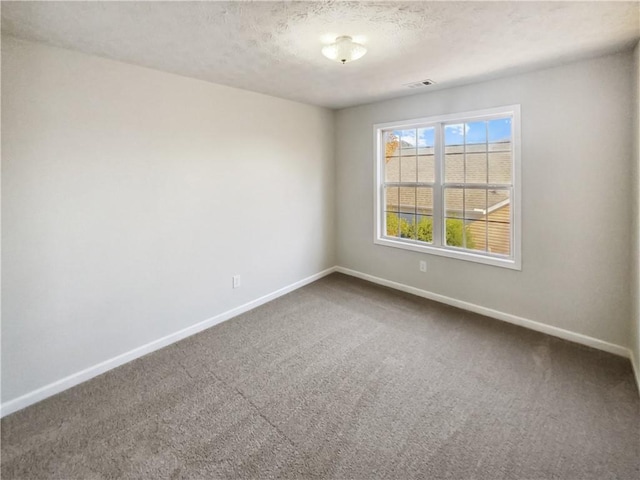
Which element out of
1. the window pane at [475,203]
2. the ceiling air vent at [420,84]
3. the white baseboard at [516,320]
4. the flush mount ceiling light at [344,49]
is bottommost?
the white baseboard at [516,320]

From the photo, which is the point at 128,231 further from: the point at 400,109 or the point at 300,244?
the point at 400,109

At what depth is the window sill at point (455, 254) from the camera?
3200 millimetres

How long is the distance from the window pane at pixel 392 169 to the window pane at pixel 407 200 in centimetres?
18

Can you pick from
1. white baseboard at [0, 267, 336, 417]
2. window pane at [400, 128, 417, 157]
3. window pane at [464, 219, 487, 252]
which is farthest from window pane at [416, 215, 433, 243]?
white baseboard at [0, 267, 336, 417]

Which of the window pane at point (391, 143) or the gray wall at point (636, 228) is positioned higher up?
the window pane at point (391, 143)

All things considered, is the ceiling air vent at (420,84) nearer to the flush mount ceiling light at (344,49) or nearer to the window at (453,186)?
the window at (453,186)

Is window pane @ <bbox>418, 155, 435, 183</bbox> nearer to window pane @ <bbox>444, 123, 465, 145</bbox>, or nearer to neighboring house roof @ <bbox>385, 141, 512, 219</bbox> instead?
neighboring house roof @ <bbox>385, 141, 512, 219</bbox>

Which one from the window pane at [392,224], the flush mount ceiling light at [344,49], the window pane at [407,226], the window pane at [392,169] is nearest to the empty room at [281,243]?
the flush mount ceiling light at [344,49]

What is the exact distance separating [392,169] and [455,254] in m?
1.38

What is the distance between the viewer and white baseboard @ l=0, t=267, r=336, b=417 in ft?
7.06

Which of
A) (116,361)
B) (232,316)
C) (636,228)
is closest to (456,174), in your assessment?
(636,228)

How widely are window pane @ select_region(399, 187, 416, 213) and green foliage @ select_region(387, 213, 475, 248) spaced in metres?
0.14

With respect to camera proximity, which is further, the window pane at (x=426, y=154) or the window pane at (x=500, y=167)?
the window pane at (x=426, y=154)

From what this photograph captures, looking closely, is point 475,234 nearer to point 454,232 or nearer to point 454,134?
point 454,232
